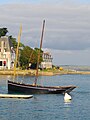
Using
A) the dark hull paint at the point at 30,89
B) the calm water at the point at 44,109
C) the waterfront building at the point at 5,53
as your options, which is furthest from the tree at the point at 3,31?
the calm water at the point at 44,109

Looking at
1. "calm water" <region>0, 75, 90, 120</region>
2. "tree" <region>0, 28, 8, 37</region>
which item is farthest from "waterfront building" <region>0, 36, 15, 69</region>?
"calm water" <region>0, 75, 90, 120</region>

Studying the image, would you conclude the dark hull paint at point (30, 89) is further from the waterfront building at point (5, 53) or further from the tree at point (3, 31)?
the tree at point (3, 31)

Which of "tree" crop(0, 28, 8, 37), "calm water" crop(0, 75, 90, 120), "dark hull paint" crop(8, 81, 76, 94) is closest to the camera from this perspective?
"calm water" crop(0, 75, 90, 120)

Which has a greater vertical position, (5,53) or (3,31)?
(3,31)

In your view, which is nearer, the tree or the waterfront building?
the waterfront building

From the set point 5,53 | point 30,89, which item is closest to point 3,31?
point 5,53

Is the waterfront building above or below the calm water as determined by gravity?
above

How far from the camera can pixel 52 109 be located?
5562cm

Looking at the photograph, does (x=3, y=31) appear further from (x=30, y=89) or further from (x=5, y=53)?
(x=30, y=89)

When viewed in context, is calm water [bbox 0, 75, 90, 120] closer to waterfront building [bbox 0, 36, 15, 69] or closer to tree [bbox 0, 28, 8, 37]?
waterfront building [bbox 0, 36, 15, 69]

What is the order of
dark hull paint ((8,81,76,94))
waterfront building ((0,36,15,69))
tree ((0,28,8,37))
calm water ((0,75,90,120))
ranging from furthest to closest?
tree ((0,28,8,37)) < waterfront building ((0,36,15,69)) < dark hull paint ((8,81,76,94)) < calm water ((0,75,90,120))

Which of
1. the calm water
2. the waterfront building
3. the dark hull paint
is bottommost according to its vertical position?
the calm water

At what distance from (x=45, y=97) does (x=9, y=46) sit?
96146 millimetres

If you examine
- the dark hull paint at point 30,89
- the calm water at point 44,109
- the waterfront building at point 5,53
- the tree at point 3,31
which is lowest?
the calm water at point 44,109
